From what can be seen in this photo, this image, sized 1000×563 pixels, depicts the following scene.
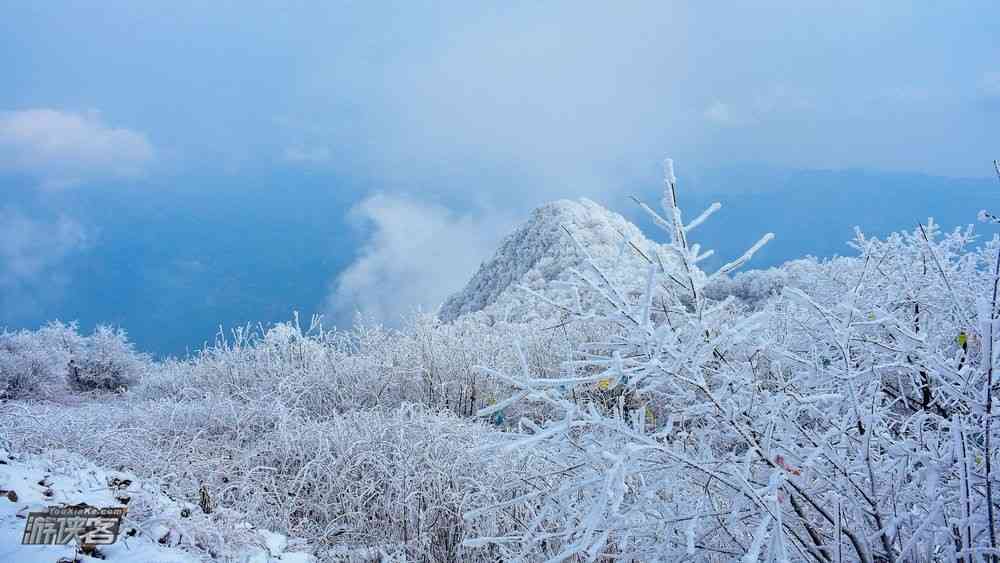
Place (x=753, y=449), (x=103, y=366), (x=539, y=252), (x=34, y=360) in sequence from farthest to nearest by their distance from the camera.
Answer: (x=539, y=252) < (x=103, y=366) < (x=34, y=360) < (x=753, y=449)

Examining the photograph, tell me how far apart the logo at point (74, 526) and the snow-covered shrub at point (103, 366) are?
6118 mm

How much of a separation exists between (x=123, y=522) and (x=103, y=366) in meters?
6.60

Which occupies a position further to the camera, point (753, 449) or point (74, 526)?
→ point (74, 526)

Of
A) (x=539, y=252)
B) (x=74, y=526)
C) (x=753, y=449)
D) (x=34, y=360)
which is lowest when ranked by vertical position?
(x=753, y=449)

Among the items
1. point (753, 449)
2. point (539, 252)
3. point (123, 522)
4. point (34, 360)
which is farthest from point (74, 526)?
point (539, 252)

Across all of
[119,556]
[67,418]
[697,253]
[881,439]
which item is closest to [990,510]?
[881,439]

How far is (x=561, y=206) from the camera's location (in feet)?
45.7

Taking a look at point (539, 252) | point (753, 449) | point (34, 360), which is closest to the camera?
point (753, 449)

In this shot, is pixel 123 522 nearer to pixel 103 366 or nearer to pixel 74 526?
pixel 74 526

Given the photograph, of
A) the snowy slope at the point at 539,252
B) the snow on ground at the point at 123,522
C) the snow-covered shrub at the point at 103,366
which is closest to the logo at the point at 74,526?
the snow on ground at the point at 123,522

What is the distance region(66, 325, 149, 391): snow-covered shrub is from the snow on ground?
5.43m

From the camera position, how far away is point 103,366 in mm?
8484

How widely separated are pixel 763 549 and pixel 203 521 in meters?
2.48

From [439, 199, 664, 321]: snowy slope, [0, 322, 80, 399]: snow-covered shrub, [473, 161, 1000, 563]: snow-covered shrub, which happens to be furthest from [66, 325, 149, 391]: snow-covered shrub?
[473, 161, 1000, 563]: snow-covered shrub
